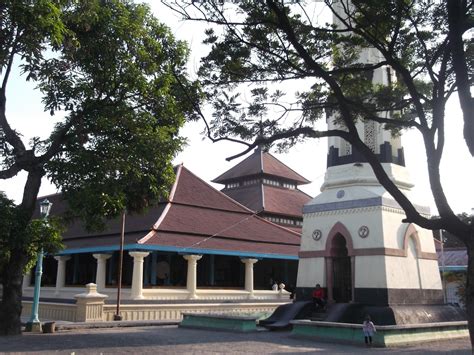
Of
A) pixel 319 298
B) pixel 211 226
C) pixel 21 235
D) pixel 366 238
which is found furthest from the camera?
pixel 211 226

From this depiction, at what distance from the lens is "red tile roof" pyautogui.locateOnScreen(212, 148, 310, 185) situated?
3756 cm

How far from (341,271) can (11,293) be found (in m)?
9.49

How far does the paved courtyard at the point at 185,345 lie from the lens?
446 inches

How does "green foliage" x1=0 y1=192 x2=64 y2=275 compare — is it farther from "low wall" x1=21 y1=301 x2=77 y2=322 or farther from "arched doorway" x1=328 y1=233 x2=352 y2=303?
"arched doorway" x1=328 y1=233 x2=352 y2=303

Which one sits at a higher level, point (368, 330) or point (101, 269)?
point (101, 269)

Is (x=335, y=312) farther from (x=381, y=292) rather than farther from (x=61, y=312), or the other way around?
(x=61, y=312)

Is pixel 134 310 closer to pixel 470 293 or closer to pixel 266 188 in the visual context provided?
pixel 470 293

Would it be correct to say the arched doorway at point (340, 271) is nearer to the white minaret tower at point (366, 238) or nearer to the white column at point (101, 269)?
the white minaret tower at point (366, 238)

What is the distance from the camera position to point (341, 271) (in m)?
16.7

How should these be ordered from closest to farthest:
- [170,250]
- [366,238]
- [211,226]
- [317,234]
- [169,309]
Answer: [366,238] → [317,234] → [169,309] → [170,250] → [211,226]

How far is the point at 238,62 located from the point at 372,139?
28.8 feet

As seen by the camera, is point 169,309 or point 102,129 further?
point 169,309

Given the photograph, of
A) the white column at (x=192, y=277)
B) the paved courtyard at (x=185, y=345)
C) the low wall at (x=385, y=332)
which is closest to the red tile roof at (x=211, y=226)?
the white column at (x=192, y=277)

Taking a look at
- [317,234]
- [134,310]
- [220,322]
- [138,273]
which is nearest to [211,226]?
[138,273]
